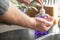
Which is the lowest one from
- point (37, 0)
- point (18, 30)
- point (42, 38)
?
point (42, 38)

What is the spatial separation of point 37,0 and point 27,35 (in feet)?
0.63

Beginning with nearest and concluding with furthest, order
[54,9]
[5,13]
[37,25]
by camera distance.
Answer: [5,13] < [37,25] < [54,9]

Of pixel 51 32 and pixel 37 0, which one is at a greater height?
pixel 37 0

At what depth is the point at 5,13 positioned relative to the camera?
0.37 m

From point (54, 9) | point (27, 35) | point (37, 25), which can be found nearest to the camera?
point (37, 25)

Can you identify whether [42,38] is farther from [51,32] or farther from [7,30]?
[7,30]

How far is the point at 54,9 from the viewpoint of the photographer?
1.07 meters

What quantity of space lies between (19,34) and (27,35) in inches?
1.7

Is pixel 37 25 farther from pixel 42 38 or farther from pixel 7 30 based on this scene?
pixel 42 38

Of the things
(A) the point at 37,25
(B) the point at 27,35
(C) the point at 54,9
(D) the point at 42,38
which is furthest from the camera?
(C) the point at 54,9

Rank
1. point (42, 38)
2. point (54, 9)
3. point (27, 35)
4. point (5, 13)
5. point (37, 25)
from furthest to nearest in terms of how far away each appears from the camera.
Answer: point (54, 9), point (42, 38), point (27, 35), point (37, 25), point (5, 13)

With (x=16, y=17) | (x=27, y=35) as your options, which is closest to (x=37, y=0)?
(x=27, y=35)

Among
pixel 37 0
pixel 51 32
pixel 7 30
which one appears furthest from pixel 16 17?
pixel 51 32

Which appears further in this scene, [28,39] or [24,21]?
[28,39]
